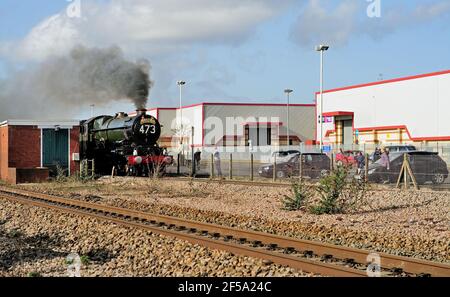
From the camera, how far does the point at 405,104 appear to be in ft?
165

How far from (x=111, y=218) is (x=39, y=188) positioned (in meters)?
12.4

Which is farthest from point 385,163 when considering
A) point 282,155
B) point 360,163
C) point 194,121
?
point 194,121

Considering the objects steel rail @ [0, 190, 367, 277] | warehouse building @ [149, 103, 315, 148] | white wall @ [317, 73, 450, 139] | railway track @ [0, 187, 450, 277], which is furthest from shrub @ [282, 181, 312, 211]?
warehouse building @ [149, 103, 315, 148]

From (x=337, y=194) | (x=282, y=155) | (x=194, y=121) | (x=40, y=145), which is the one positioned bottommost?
(x=337, y=194)

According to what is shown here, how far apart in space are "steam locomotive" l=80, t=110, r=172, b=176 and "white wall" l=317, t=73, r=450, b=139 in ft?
85.9

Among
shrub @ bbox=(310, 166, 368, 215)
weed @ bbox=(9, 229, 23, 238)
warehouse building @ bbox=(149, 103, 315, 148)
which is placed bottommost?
weed @ bbox=(9, 229, 23, 238)

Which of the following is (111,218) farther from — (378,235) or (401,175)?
(401,175)

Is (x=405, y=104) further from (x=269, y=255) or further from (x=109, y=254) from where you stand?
(x=269, y=255)

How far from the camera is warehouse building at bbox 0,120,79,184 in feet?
99.9

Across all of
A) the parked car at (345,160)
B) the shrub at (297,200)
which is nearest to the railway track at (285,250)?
the shrub at (297,200)

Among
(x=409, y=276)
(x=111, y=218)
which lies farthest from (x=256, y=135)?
(x=409, y=276)

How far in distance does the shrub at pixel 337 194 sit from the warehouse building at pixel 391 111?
32.8 m

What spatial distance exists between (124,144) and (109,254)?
20289 millimetres

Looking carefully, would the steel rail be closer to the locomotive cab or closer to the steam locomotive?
the steam locomotive
